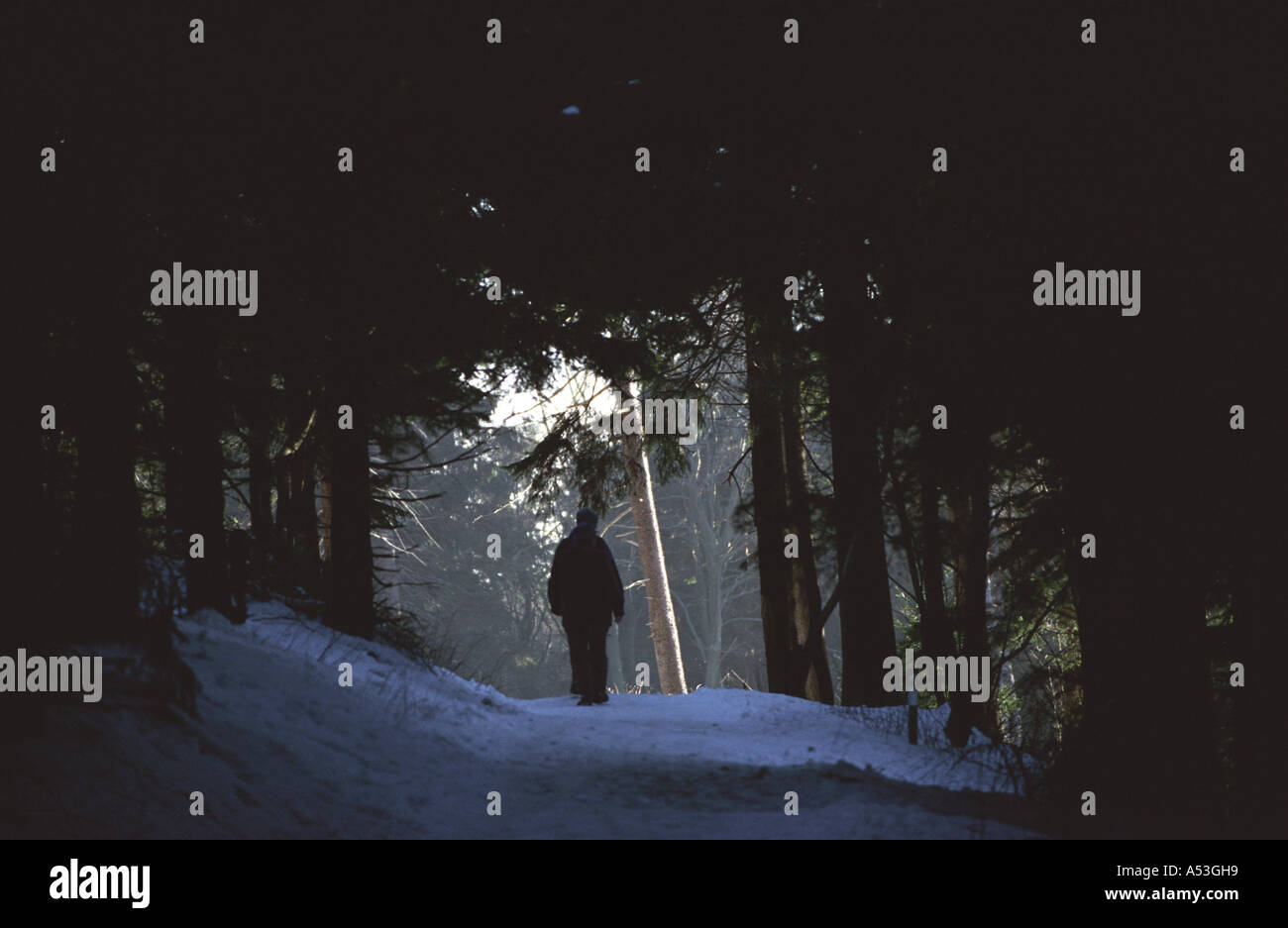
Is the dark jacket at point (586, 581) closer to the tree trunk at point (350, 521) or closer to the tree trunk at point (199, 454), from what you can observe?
the tree trunk at point (350, 521)

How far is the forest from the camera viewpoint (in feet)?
19.3

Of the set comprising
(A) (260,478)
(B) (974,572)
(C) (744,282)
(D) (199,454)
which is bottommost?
(B) (974,572)

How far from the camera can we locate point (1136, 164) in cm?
596

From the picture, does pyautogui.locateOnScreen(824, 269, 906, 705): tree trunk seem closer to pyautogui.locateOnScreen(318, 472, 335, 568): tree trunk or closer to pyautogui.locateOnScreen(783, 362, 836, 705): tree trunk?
pyautogui.locateOnScreen(783, 362, 836, 705): tree trunk

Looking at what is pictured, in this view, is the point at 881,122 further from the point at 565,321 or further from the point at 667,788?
the point at 667,788

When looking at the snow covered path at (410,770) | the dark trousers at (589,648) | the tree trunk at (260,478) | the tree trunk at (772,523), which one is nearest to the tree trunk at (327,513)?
the tree trunk at (260,478)

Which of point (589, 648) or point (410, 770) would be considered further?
point (589, 648)

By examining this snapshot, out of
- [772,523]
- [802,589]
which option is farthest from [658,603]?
[772,523]

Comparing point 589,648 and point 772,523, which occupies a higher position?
point 772,523

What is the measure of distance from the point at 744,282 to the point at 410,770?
5753 millimetres

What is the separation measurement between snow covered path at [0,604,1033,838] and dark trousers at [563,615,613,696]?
4.33 feet

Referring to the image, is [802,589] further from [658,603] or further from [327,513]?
[658,603]

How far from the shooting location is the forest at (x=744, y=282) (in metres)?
5.88

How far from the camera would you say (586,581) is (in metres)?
10.0
